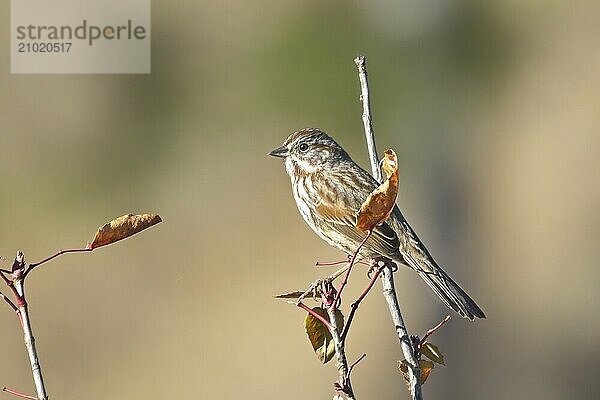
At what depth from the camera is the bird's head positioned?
424 centimetres

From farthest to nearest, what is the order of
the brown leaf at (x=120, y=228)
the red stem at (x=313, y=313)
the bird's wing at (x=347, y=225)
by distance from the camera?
the bird's wing at (x=347, y=225) → the red stem at (x=313, y=313) → the brown leaf at (x=120, y=228)

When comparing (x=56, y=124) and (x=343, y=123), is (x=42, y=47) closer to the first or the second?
(x=56, y=124)

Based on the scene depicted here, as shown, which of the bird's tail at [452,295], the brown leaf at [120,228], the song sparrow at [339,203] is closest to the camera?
the brown leaf at [120,228]

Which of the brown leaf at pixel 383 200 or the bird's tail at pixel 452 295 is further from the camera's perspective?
the bird's tail at pixel 452 295

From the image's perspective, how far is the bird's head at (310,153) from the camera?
4.24 meters

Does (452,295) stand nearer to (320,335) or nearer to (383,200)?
(320,335)

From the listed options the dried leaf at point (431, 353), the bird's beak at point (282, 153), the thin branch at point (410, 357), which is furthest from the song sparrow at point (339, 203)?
the dried leaf at point (431, 353)

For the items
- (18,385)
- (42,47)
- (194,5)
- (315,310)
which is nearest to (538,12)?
(194,5)

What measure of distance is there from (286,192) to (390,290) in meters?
11.4

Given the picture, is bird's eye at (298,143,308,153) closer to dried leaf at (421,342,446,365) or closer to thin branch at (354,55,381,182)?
thin branch at (354,55,381,182)

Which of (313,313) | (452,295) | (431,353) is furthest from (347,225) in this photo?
(313,313)

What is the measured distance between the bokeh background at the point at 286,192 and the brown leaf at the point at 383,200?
7.59 metres

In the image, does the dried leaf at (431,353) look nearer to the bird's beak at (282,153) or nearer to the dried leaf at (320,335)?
the dried leaf at (320,335)

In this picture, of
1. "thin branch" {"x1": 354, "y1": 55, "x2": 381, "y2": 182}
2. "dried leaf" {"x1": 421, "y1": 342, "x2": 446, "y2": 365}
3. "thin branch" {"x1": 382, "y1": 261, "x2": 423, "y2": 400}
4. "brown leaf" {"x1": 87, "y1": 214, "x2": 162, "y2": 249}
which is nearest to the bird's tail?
"thin branch" {"x1": 354, "y1": 55, "x2": 381, "y2": 182}
